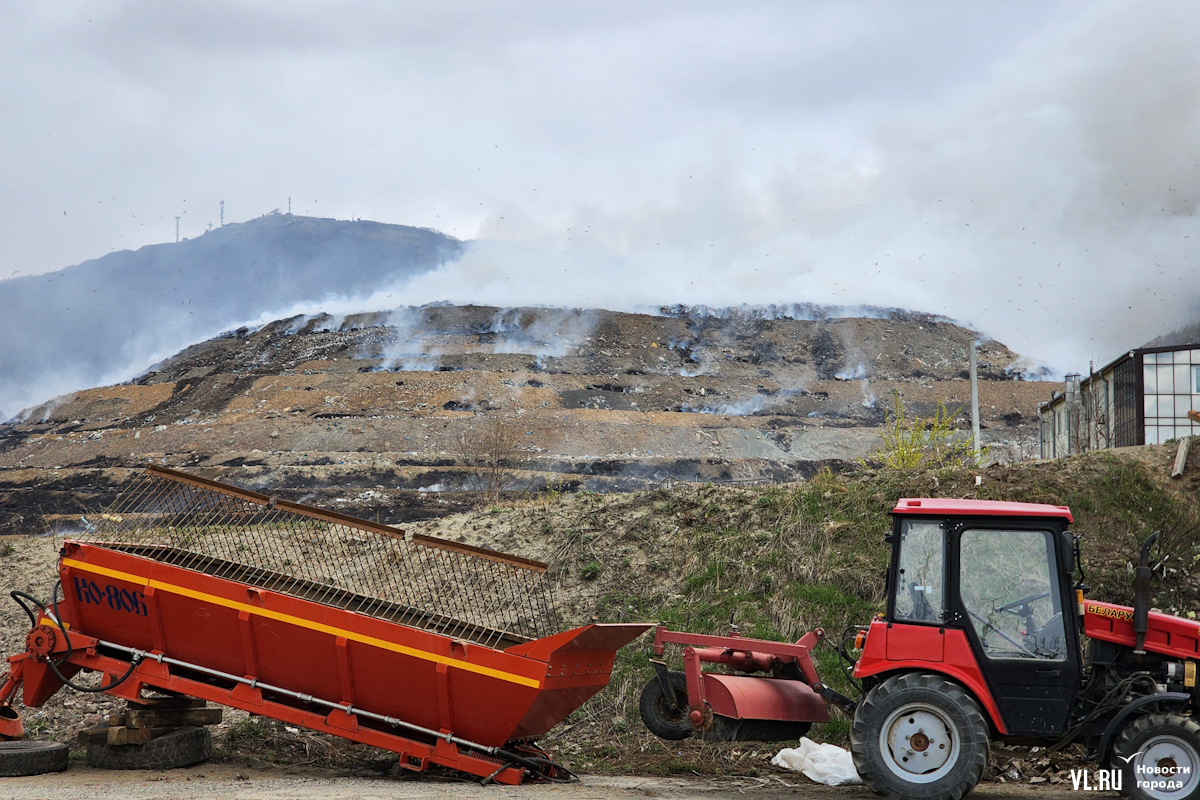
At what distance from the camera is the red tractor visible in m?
6.62

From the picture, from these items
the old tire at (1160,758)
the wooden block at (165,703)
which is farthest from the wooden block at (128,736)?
the old tire at (1160,758)

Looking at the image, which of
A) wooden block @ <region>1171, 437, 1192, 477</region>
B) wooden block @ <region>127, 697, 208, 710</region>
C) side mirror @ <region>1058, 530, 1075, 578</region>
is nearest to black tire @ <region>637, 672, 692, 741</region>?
side mirror @ <region>1058, 530, 1075, 578</region>

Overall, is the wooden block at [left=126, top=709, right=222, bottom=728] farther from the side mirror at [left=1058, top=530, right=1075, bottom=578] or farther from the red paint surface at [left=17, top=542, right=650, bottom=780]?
the side mirror at [left=1058, top=530, right=1075, bottom=578]

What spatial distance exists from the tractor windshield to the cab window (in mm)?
153

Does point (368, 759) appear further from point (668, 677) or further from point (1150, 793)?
point (1150, 793)

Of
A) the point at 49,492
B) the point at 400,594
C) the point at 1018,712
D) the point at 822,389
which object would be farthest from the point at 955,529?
the point at 822,389

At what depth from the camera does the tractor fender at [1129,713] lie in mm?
6410

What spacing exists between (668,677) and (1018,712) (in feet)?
8.62

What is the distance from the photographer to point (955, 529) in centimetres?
696

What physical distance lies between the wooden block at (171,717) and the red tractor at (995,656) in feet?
18.6

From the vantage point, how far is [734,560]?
12484 mm

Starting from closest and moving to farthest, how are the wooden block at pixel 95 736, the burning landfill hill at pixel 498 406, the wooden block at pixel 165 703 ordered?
the wooden block at pixel 165 703, the wooden block at pixel 95 736, the burning landfill hill at pixel 498 406

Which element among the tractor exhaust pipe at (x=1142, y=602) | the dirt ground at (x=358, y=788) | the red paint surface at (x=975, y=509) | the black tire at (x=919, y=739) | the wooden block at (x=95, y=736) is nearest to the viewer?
the tractor exhaust pipe at (x=1142, y=602)

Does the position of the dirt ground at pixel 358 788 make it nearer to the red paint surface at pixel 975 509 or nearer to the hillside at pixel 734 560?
the hillside at pixel 734 560
